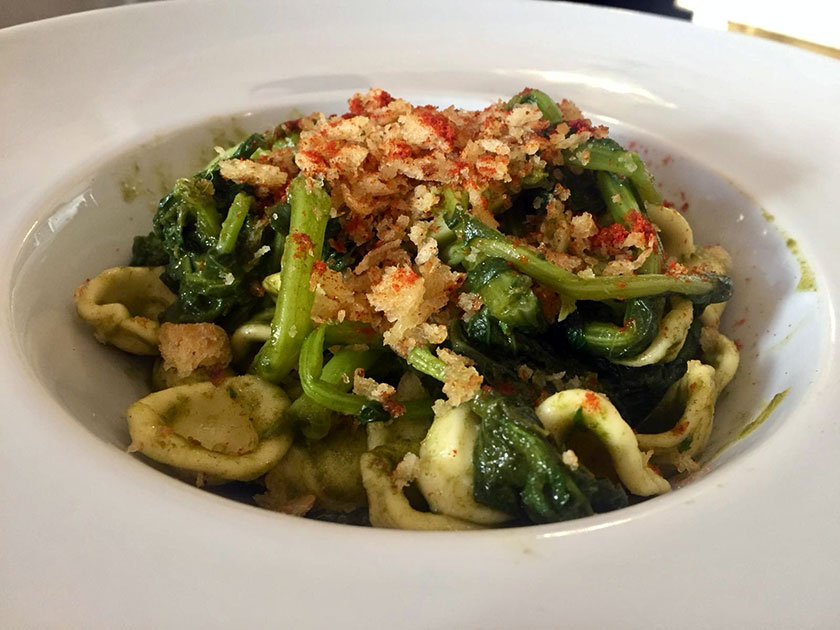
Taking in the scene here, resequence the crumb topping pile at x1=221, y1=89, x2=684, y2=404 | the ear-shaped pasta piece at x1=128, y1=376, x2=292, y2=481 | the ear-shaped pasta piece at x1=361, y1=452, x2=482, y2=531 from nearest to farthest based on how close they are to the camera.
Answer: the ear-shaped pasta piece at x1=361, y1=452, x2=482, y2=531 → the ear-shaped pasta piece at x1=128, y1=376, x2=292, y2=481 → the crumb topping pile at x1=221, y1=89, x2=684, y2=404

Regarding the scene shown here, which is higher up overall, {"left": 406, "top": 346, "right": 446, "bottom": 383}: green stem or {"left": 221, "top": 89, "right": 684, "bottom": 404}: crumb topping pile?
{"left": 221, "top": 89, "right": 684, "bottom": 404}: crumb topping pile

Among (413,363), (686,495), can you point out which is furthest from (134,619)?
(686,495)

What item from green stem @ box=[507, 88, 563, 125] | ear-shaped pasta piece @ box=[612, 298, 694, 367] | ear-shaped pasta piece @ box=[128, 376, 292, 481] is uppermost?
green stem @ box=[507, 88, 563, 125]

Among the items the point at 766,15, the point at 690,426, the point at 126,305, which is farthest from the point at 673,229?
the point at 766,15

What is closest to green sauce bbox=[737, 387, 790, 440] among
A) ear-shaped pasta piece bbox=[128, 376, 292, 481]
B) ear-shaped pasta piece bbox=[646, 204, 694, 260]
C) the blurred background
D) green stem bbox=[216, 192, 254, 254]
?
ear-shaped pasta piece bbox=[646, 204, 694, 260]

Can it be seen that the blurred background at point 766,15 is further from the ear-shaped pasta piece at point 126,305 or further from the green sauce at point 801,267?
the ear-shaped pasta piece at point 126,305

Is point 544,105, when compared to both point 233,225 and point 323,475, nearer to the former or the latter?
point 233,225

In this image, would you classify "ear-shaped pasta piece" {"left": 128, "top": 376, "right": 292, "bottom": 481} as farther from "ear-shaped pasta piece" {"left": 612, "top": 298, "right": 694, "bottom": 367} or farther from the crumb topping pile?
"ear-shaped pasta piece" {"left": 612, "top": 298, "right": 694, "bottom": 367}
